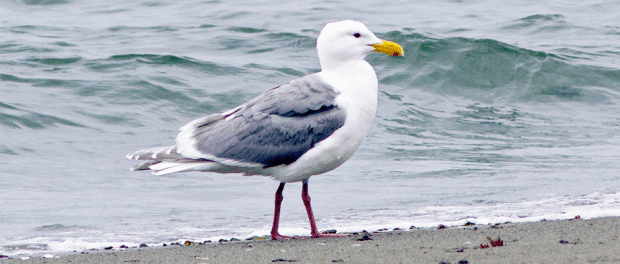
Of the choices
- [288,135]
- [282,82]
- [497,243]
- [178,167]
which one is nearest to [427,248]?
[497,243]

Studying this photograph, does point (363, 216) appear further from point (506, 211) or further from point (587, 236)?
point (587, 236)

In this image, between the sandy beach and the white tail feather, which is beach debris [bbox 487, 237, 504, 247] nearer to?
the sandy beach

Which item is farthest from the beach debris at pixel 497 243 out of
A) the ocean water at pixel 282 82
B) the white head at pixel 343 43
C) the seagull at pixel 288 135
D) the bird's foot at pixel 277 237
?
the white head at pixel 343 43

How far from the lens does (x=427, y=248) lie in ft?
13.9

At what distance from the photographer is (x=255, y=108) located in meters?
5.27

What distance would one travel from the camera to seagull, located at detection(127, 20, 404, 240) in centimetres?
515

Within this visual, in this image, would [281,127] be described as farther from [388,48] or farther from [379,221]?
[379,221]

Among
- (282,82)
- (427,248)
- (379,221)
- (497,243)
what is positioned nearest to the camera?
(497,243)

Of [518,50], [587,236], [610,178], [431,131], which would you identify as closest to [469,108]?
[431,131]

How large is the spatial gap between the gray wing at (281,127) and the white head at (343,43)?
1.12 feet

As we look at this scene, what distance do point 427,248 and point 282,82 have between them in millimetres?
8911

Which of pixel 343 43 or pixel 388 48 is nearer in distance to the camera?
pixel 343 43

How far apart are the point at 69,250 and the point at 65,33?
1123 cm

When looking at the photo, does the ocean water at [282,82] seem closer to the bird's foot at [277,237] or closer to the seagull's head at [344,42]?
the bird's foot at [277,237]
